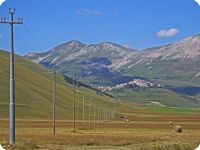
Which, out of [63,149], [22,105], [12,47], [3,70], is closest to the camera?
[12,47]

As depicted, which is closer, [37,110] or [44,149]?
[44,149]

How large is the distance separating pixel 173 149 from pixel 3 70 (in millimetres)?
171442

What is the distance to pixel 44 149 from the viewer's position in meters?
28.0

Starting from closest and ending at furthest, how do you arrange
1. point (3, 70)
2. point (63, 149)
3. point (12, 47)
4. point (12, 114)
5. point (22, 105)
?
point (12, 114) < point (12, 47) < point (63, 149) < point (22, 105) < point (3, 70)

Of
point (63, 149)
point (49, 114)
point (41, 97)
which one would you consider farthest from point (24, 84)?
point (63, 149)

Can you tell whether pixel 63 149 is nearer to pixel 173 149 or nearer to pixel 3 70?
pixel 173 149

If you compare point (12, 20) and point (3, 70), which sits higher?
point (3, 70)

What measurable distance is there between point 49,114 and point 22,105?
1030 cm

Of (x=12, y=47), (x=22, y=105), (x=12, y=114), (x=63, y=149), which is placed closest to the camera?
(x=12, y=114)

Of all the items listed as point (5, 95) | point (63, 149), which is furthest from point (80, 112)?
point (63, 149)

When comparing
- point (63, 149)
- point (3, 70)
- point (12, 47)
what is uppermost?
point (3, 70)

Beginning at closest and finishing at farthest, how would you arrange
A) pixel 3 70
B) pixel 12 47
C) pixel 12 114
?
pixel 12 114 → pixel 12 47 → pixel 3 70

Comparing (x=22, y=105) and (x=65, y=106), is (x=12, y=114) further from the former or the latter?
(x=65, y=106)

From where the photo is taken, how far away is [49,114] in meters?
179
